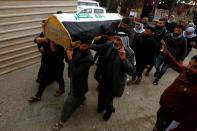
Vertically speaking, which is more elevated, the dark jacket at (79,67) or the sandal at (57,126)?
the dark jacket at (79,67)

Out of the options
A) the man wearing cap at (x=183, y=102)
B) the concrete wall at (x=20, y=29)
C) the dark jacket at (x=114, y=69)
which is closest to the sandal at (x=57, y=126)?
the dark jacket at (x=114, y=69)

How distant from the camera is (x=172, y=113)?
3.79 meters

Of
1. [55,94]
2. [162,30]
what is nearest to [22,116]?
[55,94]

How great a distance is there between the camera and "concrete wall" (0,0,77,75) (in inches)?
245

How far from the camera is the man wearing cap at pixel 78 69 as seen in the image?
15.4ft

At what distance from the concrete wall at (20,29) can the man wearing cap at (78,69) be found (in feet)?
7.12

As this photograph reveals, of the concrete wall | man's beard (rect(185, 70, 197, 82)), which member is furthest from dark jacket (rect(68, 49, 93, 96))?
the concrete wall

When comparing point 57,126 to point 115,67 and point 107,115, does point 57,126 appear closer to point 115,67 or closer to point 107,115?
point 107,115

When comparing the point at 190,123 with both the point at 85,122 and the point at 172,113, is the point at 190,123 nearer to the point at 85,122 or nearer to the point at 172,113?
the point at 172,113

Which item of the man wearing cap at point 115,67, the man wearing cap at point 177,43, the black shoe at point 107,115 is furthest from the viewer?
the man wearing cap at point 177,43

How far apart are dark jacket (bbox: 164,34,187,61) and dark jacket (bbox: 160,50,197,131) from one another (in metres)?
3.72

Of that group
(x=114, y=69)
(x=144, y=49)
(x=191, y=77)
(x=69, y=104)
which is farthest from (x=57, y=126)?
(x=144, y=49)

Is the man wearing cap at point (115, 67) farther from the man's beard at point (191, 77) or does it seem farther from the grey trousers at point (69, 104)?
the man's beard at point (191, 77)

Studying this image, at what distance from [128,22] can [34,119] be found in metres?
3.61
